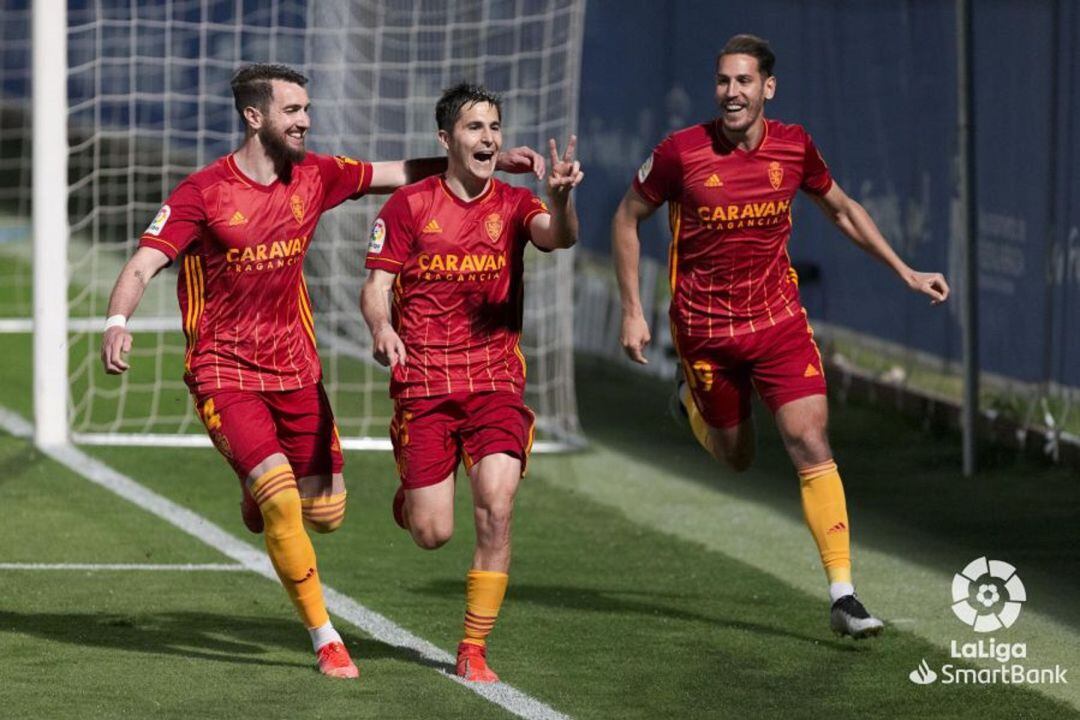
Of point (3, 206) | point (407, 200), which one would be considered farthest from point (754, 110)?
point (3, 206)

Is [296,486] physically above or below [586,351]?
above

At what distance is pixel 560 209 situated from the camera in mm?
7277

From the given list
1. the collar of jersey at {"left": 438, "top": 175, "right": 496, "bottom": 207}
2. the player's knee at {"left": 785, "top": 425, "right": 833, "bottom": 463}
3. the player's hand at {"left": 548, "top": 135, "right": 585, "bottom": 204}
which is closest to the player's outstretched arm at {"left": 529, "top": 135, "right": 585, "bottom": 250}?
the player's hand at {"left": 548, "top": 135, "right": 585, "bottom": 204}

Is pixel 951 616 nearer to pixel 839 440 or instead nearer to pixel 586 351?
pixel 839 440

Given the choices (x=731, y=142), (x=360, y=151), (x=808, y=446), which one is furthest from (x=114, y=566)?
(x=360, y=151)

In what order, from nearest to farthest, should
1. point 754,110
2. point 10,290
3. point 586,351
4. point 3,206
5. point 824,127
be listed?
point 754,110 < point 824,127 < point 586,351 < point 10,290 < point 3,206

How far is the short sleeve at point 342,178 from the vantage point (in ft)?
26.2

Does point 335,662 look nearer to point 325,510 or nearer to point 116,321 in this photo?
point 325,510

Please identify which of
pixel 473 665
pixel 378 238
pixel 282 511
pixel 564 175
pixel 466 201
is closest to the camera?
pixel 564 175

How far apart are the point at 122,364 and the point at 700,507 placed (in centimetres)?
500

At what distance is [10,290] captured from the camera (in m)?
20.3

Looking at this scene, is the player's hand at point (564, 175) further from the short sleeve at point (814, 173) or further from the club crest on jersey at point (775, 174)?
the short sleeve at point (814, 173)

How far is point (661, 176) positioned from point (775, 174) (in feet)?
1.40

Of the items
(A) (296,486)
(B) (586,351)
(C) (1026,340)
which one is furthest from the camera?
(B) (586,351)
